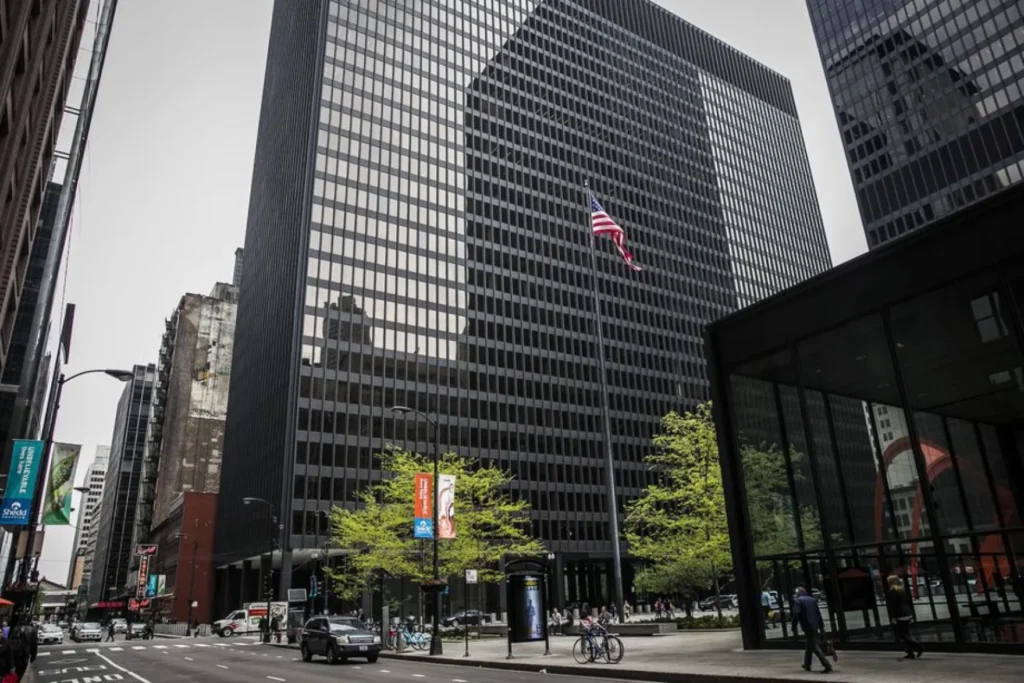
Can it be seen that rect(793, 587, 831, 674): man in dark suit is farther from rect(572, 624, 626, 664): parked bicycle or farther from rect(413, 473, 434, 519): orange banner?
rect(413, 473, 434, 519): orange banner

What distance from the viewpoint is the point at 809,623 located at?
15.8 metres

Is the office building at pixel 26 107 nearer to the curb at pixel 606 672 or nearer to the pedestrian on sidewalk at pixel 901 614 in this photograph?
the curb at pixel 606 672

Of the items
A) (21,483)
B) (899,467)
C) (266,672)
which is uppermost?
(21,483)

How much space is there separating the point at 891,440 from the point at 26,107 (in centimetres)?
3159

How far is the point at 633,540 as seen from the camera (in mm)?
41906

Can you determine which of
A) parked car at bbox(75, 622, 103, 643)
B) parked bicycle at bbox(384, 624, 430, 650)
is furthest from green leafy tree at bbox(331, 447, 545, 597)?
parked car at bbox(75, 622, 103, 643)

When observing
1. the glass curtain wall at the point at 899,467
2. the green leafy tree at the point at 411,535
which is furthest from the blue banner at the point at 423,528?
the glass curtain wall at the point at 899,467

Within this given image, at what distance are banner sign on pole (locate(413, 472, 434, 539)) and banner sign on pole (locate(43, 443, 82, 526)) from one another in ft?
45.2

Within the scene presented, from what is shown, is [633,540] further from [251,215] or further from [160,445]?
[160,445]

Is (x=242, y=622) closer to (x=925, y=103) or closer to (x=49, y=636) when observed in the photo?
(x=49, y=636)

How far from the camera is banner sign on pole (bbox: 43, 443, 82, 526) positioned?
24958 millimetres

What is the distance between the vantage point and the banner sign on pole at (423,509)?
31.8 meters

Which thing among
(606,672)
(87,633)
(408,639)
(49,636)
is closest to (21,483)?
(606,672)

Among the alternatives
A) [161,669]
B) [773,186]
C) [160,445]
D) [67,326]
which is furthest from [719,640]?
[773,186]
